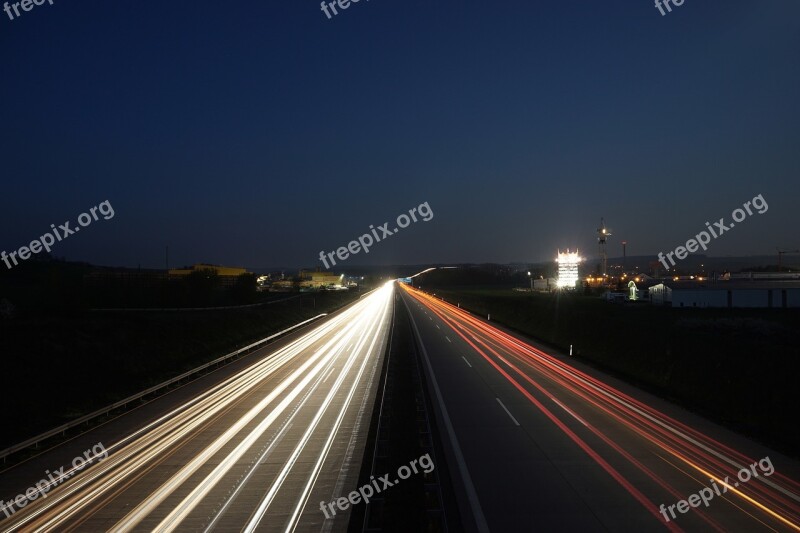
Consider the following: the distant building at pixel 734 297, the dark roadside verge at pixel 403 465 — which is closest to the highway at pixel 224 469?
the dark roadside verge at pixel 403 465

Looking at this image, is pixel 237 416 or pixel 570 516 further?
pixel 237 416

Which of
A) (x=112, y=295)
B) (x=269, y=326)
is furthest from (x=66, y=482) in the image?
(x=112, y=295)

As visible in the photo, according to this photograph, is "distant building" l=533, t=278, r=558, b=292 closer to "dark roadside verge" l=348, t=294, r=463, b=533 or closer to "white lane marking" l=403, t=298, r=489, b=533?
"dark roadside verge" l=348, t=294, r=463, b=533

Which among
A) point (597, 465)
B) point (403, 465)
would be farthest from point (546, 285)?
point (403, 465)

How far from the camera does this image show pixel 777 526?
928 cm

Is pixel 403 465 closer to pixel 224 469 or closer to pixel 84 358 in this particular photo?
pixel 224 469

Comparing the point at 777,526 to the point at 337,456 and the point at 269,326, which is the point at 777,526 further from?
the point at 269,326

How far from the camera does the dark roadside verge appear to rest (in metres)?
9.70

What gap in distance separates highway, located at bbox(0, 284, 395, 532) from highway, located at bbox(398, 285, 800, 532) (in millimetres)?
2734

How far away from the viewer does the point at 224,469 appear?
40.5ft

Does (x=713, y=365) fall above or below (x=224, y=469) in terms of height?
above

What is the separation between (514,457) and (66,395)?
16508 mm

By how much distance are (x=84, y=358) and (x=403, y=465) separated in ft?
61.5

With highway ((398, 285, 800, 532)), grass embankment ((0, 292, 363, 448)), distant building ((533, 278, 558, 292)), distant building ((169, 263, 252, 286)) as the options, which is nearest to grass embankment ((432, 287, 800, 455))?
A: highway ((398, 285, 800, 532))
